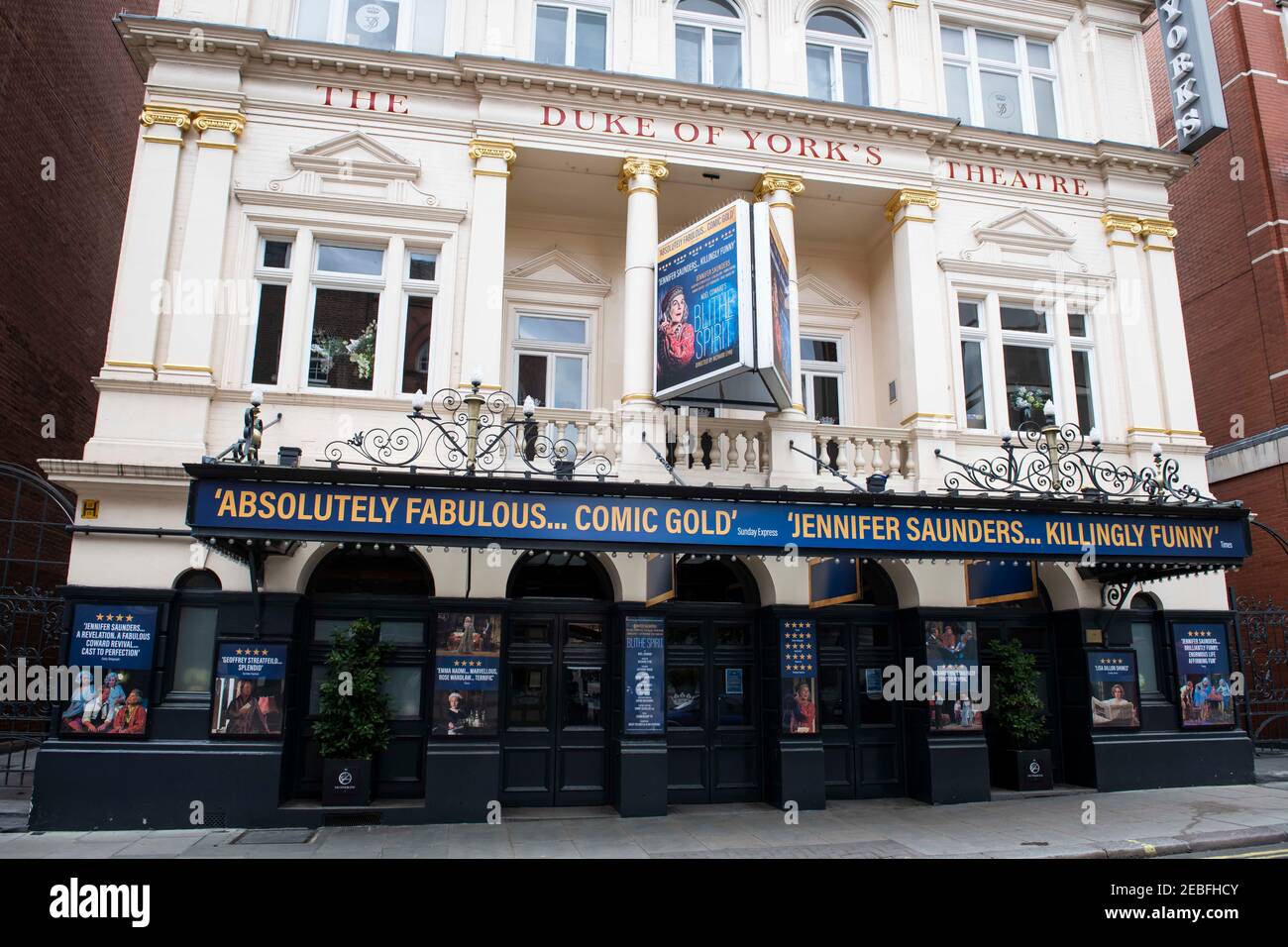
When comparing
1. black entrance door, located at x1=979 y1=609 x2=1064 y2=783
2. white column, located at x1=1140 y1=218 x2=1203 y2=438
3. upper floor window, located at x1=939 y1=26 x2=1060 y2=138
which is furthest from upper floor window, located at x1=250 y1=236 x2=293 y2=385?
white column, located at x1=1140 y1=218 x2=1203 y2=438

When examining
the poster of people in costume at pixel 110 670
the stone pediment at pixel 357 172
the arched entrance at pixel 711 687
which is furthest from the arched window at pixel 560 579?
the stone pediment at pixel 357 172

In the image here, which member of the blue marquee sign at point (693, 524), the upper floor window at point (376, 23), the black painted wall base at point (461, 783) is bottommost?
the black painted wall base at point (461, 783)

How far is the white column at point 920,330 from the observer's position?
46.0 feet

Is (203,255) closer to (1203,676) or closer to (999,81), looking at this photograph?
(999,81)

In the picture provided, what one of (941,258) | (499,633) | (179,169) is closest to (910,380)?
(941,258)

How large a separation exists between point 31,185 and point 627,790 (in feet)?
52.0

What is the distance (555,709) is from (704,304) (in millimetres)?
6038

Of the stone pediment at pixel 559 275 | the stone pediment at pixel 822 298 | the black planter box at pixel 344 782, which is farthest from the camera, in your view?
the stone pediment at pixel 822 298

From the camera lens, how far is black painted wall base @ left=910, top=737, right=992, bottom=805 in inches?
503

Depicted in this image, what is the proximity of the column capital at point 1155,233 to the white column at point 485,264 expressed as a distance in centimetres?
1093

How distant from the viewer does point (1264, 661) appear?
18031 millimetres

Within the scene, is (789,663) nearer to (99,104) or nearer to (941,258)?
(941,258)

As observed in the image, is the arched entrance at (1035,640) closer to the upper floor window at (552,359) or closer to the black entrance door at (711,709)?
the black entrance door at (711,709)

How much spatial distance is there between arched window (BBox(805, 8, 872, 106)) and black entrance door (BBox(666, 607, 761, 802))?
30.4ft
